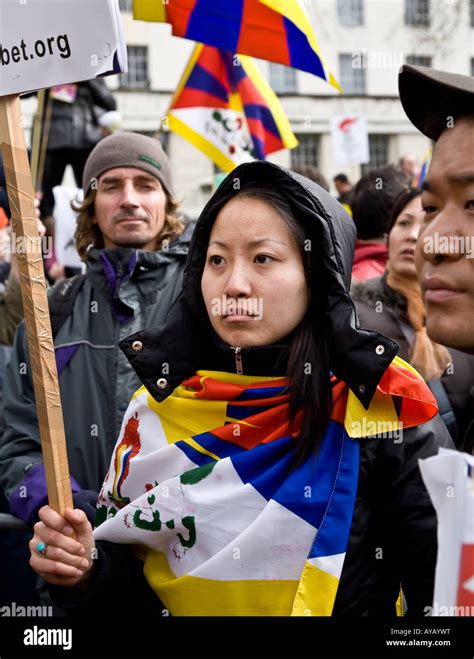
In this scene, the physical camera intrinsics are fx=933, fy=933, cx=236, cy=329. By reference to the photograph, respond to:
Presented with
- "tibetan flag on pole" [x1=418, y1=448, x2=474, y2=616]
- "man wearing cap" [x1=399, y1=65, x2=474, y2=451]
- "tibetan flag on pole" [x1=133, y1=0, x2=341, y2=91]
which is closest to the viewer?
"tibetan flag on pole" [x1=418, y1=448, x2=474, y2=616]

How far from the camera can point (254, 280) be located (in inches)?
86.1

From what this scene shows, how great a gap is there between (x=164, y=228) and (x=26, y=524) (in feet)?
4.43

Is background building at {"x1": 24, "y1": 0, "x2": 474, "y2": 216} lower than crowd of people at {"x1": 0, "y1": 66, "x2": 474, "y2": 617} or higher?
higher

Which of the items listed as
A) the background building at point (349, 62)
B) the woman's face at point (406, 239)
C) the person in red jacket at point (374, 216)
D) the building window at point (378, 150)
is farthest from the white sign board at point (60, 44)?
the building window at point (378, 150)

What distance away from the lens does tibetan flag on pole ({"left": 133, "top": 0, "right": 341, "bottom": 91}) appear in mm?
3570

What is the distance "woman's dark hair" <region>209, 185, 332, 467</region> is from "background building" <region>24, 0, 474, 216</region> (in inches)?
1143

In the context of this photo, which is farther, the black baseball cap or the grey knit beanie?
the grey knit beanie

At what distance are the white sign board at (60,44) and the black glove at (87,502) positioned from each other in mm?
1267

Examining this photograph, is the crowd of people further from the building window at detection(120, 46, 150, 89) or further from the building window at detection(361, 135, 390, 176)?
the building window at detection(361, 135, 390, 176)

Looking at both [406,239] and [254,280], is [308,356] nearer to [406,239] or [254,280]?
[254,280]

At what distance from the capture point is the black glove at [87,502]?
8.99 ft

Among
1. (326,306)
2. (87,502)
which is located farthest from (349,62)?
(326,306)

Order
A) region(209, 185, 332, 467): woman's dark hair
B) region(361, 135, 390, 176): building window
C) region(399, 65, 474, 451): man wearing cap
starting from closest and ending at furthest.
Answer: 1. region(399, 65, 474, 451): man wearing cap
2. region(209, 185, 332, 467): woman's dark hair
3. region(361, 135, 390, 176): building window

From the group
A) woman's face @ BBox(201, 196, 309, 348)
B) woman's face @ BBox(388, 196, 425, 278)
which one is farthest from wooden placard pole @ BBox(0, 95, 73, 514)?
woman's face @ BBox(388, 196, 425, 278)
